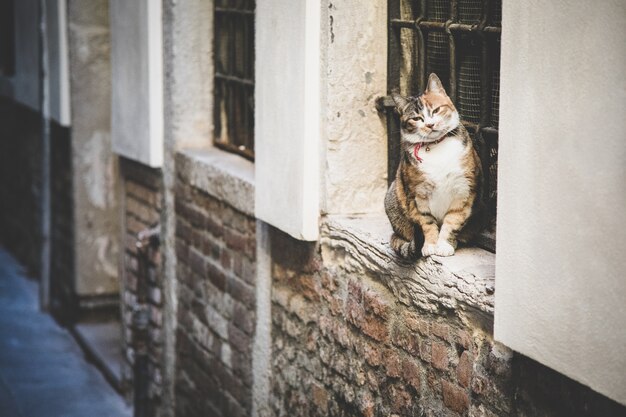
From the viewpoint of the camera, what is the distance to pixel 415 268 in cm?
340

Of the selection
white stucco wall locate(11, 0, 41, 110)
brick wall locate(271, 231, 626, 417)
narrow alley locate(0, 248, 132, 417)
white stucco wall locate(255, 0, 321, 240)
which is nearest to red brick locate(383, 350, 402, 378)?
brick wall locate(271, 231, 626, 417)

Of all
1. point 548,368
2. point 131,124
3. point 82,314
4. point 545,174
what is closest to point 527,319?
point 548,368

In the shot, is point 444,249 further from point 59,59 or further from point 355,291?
point 59,59

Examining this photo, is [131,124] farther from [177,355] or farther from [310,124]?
[310,124]

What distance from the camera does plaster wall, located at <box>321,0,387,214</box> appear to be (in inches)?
156

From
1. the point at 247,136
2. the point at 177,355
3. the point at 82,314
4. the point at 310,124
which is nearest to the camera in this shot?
the point at 310,124

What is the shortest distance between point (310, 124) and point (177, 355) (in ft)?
7.54

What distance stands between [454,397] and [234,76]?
2740 mm

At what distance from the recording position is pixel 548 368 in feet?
9.10

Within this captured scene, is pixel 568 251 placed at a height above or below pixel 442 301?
above

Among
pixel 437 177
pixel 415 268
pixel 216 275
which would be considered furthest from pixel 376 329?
pixel 216 275

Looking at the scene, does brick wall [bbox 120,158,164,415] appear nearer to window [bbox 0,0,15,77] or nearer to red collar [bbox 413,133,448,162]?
red collar [bbox 413,133,448,162]

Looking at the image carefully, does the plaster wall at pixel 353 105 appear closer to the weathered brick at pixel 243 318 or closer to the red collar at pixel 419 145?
the red collar at pixel 419 145

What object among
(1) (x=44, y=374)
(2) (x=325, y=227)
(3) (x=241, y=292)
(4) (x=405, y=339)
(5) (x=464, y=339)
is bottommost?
(1) (x=44, y=374)
